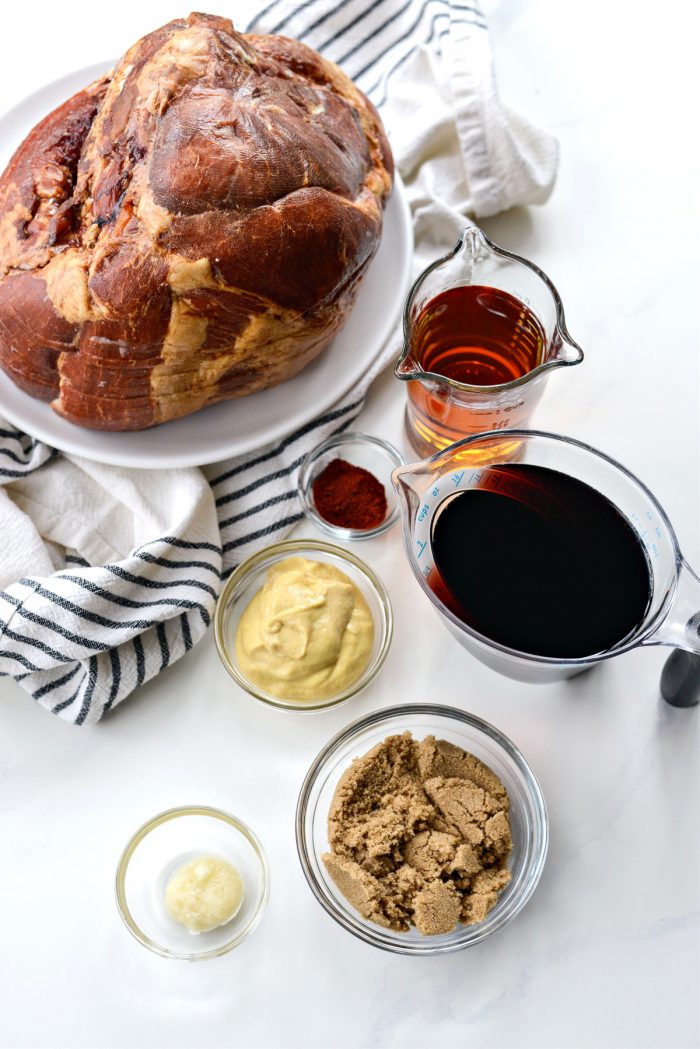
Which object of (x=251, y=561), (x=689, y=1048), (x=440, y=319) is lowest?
(x=689, y=1048)

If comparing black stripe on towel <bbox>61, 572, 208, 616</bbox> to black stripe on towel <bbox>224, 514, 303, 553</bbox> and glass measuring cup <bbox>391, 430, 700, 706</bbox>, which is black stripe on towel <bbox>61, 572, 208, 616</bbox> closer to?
black stripe on towel <bbox>224, 514, 303, 553</bbox>

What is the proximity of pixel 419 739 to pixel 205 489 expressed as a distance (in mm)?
513

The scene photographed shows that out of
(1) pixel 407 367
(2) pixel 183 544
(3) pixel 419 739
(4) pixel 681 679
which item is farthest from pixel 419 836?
(1) pixel 407 367

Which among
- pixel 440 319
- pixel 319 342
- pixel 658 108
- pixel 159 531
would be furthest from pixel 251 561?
pixel 658 108

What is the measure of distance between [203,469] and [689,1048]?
1.14 m

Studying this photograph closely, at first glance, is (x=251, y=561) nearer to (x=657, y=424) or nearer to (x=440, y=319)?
(x=440, y=319)

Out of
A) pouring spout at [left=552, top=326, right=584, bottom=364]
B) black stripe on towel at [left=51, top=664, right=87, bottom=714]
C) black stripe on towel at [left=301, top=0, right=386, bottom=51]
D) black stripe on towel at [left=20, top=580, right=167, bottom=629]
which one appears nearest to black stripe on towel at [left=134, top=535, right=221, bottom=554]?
black stripe on towel at [left=20, top=580, right=167, bottom=629]

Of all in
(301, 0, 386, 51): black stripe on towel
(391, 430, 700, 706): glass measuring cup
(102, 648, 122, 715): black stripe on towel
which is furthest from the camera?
(301, 0, 386, 51): black stripe on towel

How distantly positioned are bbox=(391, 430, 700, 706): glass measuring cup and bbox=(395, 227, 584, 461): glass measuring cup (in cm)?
9

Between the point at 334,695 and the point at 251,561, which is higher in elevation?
the point at 251,561

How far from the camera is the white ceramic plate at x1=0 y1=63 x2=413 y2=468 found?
5.11 feet

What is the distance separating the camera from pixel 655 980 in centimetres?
146

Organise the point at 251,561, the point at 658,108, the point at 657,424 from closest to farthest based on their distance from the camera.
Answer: the point at 251,561
the point at 657,424
the point at 658,108

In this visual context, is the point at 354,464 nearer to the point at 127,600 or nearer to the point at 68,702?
the point at 127,600
